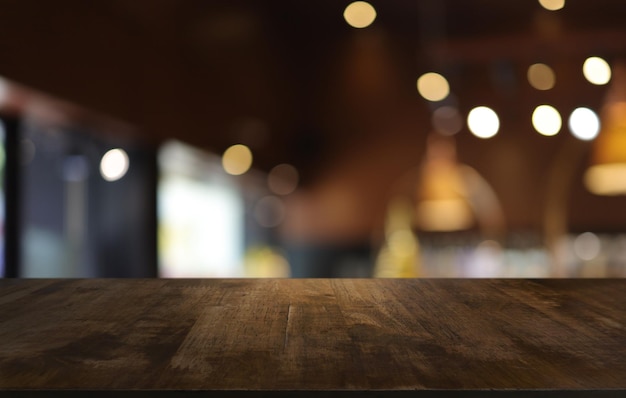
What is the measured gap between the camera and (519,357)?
2.72 ft

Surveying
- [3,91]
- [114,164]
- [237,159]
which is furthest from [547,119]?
[237,159]

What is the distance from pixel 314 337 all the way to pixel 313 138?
27.5 feet

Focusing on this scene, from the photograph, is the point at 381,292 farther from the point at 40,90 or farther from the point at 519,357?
the point at 40,90

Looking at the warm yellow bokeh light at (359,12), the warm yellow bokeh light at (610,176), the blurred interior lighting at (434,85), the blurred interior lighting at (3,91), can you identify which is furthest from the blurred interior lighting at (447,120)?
the blurred interior lighting at (3,91)

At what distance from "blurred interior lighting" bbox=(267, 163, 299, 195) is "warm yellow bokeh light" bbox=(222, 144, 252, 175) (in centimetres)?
124

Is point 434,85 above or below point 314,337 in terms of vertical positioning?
above

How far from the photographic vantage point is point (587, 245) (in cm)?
833

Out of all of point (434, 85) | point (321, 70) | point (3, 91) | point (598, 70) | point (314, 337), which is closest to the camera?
point (314, 337)

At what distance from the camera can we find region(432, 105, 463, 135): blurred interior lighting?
845 centimetres

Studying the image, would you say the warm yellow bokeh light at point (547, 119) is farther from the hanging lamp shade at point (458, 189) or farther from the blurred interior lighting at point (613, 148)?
the hanging lamp shade at point (458, 189)

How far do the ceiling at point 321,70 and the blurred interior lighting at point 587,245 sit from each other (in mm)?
188

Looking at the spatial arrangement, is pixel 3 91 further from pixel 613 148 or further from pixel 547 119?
pixel 613 148

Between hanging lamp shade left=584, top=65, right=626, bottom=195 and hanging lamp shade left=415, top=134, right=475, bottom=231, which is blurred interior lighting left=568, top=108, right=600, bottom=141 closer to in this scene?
hanging lamp shade left=584, top=65, right=626, bottom=195

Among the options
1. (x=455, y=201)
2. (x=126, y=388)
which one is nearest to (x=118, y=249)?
(x=455, y=201)
